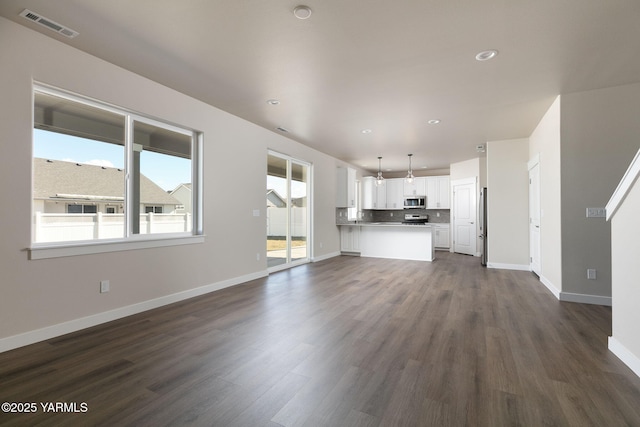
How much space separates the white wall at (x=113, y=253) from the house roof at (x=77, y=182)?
7.5 inches

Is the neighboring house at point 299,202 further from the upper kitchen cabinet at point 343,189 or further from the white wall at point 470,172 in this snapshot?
the white wall at point 470,172

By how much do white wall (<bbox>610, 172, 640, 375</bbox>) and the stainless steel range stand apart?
7280 millimetres

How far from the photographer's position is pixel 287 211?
6375mm

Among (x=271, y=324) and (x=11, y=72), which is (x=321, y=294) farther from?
(x=11, y=72)

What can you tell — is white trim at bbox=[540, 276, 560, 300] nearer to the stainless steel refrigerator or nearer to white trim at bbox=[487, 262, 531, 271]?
white trim at bbox=[487, 262, 531, 271]

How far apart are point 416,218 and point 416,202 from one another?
65 cm

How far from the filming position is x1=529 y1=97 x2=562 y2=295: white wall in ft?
13.2

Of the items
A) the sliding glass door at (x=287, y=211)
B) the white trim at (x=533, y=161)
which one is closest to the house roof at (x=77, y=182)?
the sliding glass door at (x=287, y=211)

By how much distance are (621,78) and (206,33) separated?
455cm

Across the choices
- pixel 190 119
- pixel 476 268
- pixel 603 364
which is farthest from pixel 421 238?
pixel 190 119

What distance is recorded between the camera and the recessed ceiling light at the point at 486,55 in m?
2.84

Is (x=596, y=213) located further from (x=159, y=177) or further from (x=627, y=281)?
(x=159, y=177)

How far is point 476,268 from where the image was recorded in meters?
6.29

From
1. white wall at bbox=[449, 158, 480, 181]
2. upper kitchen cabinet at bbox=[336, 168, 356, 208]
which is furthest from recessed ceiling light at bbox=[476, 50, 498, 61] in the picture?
white wall at bbox=[449, 158, 480, 181]
